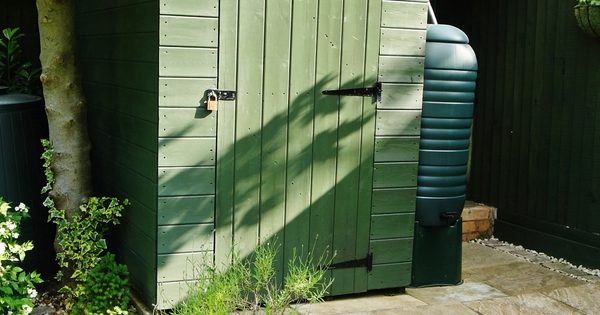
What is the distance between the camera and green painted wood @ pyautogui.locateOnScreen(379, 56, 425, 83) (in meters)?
3.94

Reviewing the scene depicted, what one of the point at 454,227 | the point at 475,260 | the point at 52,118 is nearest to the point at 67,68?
the point at 52,118

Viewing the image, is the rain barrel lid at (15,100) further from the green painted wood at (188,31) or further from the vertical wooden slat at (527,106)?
the vertical wooden slat at (527,106)

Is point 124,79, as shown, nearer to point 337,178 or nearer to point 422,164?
point 337,178

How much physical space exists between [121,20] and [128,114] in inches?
19.7

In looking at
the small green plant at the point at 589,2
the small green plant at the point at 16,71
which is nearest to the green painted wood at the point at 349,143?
the small green plant at the point at 589,2

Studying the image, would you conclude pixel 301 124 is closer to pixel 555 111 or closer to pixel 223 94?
pixel 223 94

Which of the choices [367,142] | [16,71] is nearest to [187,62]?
[367,142]

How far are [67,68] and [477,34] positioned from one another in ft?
10.6

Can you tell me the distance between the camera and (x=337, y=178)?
3.88 meters

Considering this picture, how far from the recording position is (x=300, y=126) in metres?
3.75

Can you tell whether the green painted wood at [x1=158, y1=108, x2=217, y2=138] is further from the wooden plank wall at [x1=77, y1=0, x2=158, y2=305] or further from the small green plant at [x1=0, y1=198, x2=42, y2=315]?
the small green plant at [x1=0, y1=198, x2=42, y2=315]

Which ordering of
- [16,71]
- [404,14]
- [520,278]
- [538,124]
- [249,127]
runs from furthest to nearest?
[538,124]
[16,71]
[520,278]
[404,14]
[249,127]

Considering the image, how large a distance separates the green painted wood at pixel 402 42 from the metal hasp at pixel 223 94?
0.88 metres

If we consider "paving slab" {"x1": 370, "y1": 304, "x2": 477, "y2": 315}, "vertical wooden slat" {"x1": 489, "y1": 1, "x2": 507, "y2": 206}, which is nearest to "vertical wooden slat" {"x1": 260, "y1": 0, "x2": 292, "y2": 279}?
"paving slab" {"x1": 370, "y1": 304, "x2": 477, "y2": 315}
